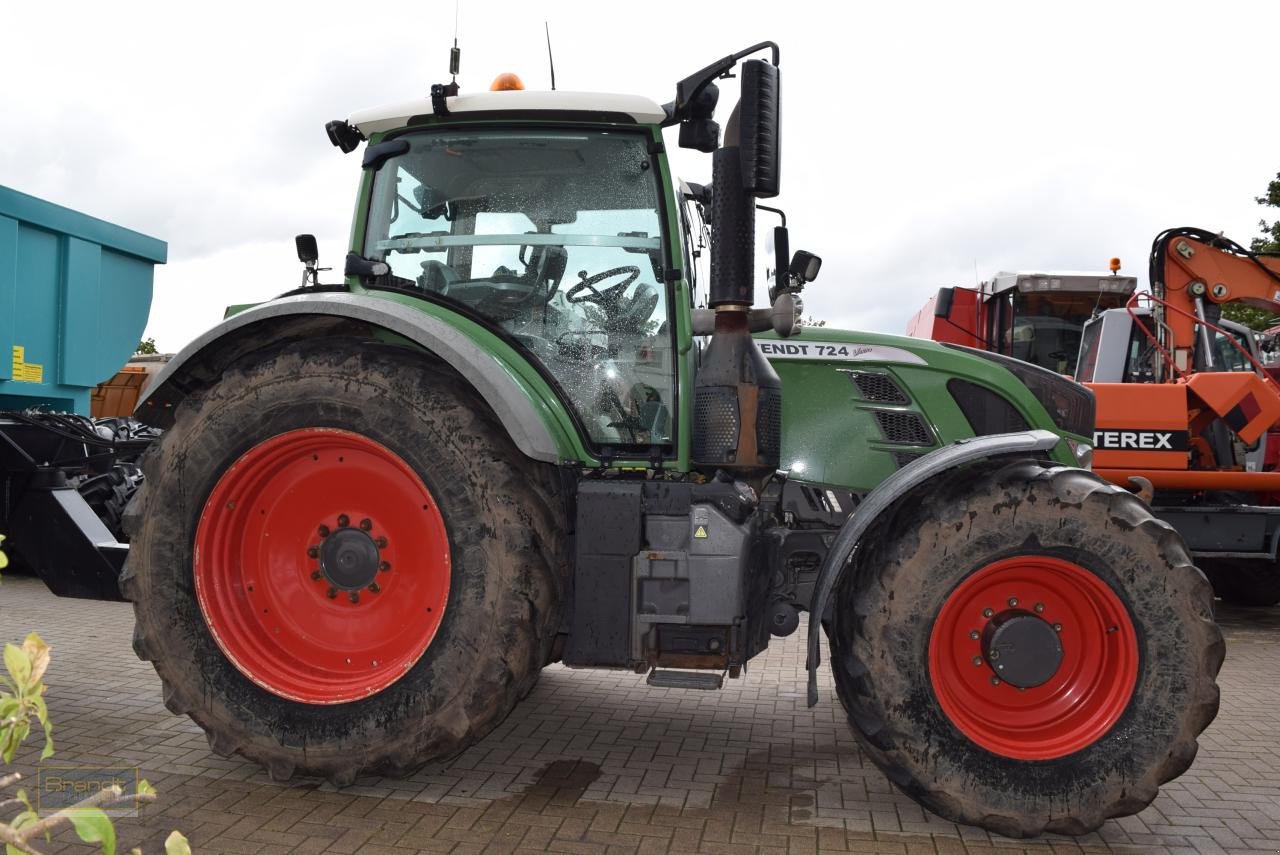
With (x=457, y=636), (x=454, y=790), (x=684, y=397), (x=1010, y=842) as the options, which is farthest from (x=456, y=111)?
(x=1010, y=842)

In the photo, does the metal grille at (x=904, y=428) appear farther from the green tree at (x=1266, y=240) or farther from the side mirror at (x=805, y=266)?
the green tree at (x=1266, y=240)

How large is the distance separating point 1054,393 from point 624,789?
2411 millimetres

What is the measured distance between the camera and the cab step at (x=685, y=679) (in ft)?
10.8

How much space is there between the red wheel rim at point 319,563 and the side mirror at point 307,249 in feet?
3.05

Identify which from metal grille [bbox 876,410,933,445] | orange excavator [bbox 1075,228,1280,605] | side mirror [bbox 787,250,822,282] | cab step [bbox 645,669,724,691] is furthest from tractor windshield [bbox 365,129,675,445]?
orange excavator [bbox 1075,228,1280,605]

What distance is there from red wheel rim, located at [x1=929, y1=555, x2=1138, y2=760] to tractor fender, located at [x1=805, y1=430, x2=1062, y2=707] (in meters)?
0.36

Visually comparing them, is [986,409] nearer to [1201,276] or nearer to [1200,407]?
[1200,407]

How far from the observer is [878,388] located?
4047 mm

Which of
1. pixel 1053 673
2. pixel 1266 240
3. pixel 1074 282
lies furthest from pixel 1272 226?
pixel 1053 673

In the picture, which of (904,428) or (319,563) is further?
(904,428)

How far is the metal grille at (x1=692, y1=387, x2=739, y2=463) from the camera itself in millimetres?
3445

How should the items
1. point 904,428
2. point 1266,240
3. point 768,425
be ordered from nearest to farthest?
point 768,425, point 904,428, point 1266,240

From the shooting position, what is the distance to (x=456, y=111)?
369cm

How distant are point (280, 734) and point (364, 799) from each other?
37cm
